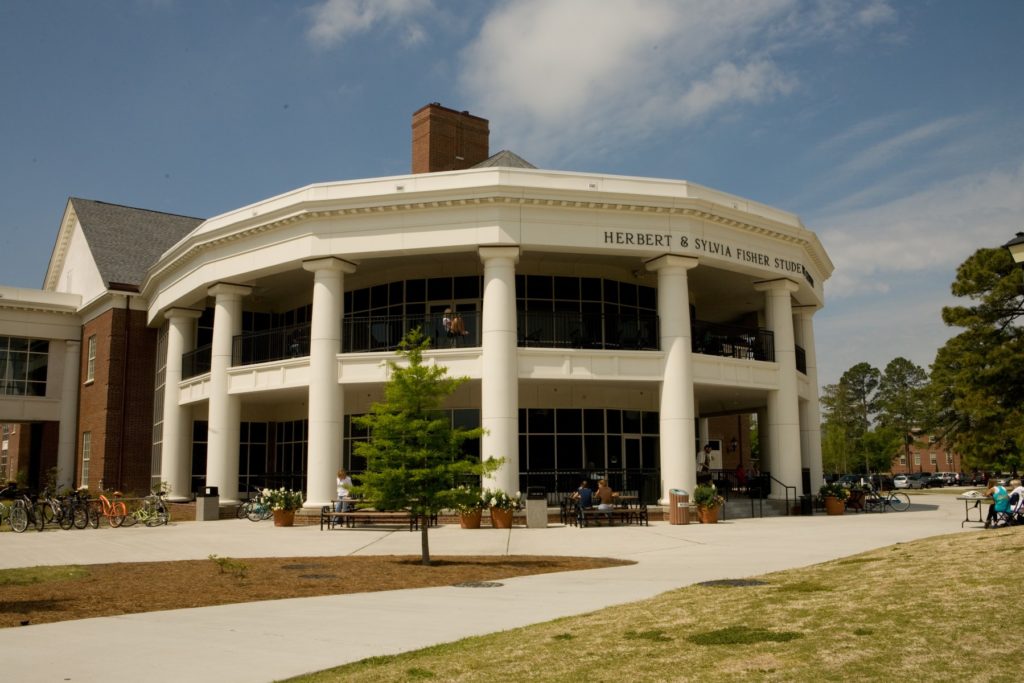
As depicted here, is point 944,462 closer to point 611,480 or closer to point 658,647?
→ point 611,480

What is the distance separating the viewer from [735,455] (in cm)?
4884

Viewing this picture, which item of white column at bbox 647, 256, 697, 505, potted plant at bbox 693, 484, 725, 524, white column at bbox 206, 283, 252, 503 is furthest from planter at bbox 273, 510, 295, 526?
potted plant at bbox 693, 484, 725, 524

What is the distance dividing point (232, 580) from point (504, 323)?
13365 mm

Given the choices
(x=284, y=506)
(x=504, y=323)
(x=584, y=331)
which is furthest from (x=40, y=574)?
(x=584, y=331)

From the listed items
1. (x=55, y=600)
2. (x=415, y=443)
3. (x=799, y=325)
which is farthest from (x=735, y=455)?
(x=55, y=600)

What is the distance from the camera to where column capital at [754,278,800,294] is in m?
30.9

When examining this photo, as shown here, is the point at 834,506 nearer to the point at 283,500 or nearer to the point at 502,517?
the point at 502,517

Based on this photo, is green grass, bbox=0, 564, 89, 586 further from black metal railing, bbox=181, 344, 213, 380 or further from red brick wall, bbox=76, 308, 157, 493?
red brick wall, bbox=76, 308, 157, 493

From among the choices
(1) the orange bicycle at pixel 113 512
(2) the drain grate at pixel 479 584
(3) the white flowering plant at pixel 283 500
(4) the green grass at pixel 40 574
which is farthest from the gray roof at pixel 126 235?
(2) the drain grate at pixel 479 584

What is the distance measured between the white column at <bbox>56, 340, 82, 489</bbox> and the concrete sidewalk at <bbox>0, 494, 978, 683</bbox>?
692 inches

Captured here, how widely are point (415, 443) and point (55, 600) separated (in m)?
6.63

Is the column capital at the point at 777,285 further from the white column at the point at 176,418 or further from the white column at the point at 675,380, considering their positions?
the white column at the point at 176,418

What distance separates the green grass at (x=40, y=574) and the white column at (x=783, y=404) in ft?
71.7

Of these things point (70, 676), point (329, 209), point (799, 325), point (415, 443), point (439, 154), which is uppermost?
point (439, 154)
